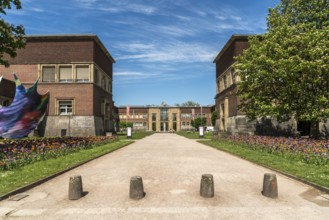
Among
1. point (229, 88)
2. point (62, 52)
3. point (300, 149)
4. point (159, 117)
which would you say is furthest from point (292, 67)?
point (159, 117)

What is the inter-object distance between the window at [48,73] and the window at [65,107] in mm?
3304

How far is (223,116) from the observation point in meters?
46.1

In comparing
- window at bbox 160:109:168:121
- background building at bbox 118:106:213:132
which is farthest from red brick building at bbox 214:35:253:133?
window at bbox 160:109:168:121

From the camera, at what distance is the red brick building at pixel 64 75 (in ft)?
129

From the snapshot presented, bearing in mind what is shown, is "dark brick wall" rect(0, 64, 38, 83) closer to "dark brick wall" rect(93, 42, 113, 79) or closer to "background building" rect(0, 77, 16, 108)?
"background building" rect(0, 77, 16, 108)

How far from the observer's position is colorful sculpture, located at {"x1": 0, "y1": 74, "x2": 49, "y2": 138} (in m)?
21.2

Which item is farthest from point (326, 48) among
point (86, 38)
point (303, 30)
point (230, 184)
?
point (86, 38)

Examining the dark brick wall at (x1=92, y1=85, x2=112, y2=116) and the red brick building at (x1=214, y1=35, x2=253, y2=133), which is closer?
the red brick building at (x1=214, y1=35, x2=253, y2=133)

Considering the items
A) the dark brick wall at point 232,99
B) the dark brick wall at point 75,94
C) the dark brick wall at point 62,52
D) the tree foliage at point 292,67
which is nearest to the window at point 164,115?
the dark brick wall at point 232,99

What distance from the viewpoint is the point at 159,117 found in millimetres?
109625

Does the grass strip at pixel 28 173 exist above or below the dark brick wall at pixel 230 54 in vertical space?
below

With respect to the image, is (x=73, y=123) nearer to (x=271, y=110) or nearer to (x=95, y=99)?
(x=95, y=99)

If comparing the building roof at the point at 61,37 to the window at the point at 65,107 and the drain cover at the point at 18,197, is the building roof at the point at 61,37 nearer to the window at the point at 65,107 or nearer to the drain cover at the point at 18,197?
the window at the point at 65,107

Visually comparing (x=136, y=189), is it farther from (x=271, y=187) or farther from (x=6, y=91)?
(x=6, y=91)
